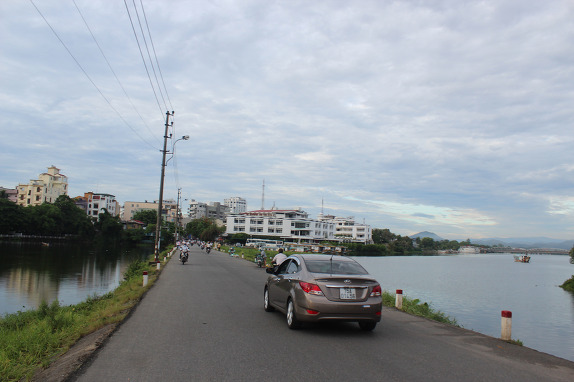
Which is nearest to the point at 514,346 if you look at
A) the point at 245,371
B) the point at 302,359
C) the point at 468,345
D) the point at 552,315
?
the point at 468,345

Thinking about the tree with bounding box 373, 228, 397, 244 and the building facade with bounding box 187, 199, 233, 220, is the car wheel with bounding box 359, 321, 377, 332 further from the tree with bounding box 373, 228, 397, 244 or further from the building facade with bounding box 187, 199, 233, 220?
the building facade with bounding box 187, 199, 233, 220

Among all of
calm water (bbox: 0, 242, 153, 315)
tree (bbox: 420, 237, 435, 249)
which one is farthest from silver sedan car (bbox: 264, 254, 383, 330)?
tree (bbox: 420, 237, 435, 249)

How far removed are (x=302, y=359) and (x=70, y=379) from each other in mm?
3191

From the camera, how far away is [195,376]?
5.61 m

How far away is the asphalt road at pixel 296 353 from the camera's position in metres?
5.85

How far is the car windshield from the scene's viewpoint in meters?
9.16

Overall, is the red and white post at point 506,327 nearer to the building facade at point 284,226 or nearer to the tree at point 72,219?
the tree at point 72,219

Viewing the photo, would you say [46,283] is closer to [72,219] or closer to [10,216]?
[10,216]

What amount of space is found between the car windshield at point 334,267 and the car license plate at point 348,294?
63 centimetres

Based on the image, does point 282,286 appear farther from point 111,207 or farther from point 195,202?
point 195,202

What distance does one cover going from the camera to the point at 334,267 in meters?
9.41

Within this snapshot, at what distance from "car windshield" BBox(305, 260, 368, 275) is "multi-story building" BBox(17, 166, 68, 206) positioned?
105 m

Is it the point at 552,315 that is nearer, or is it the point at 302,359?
the point at 302,359

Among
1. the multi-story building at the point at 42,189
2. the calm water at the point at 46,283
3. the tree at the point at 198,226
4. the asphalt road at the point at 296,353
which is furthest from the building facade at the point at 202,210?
the asphalt road at the point at 296,353
